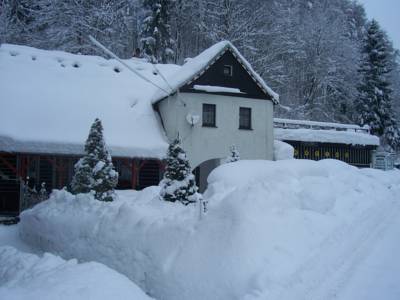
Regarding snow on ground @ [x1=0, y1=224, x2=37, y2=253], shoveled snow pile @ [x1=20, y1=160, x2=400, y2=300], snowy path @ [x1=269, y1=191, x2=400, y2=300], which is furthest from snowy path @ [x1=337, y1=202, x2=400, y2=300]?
snow on ground @ [x1=0, y1=224, x2=37, y2=253]

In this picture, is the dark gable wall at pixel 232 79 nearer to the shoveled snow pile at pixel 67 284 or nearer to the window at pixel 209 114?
the window at pixel 209 114

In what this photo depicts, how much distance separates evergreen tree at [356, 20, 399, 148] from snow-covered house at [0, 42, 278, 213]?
59.8ft

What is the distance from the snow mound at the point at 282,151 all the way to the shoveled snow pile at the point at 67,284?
14527 millimetres

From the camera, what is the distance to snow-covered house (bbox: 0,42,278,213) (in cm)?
1570

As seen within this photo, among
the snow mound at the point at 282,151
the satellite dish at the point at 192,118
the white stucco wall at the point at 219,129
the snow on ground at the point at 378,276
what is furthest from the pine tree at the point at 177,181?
the snow mound at the point at 282,151

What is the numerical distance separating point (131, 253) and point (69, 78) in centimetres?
1359

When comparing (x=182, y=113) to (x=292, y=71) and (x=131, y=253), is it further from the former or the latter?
(x=292, y=71)

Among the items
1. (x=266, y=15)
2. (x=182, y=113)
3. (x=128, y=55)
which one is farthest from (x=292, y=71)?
(x=182, y=113)

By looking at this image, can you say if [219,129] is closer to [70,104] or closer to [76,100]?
[76,100]

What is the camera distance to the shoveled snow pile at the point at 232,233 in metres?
6.04

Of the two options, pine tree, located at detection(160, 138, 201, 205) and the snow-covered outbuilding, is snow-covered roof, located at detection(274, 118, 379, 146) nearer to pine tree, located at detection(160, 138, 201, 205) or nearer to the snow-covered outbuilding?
the snow-covered outbuilding

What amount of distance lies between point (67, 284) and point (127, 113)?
13.6m

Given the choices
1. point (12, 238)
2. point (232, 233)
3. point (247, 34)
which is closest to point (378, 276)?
point (232, 233)

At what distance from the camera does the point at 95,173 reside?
12164 mm
